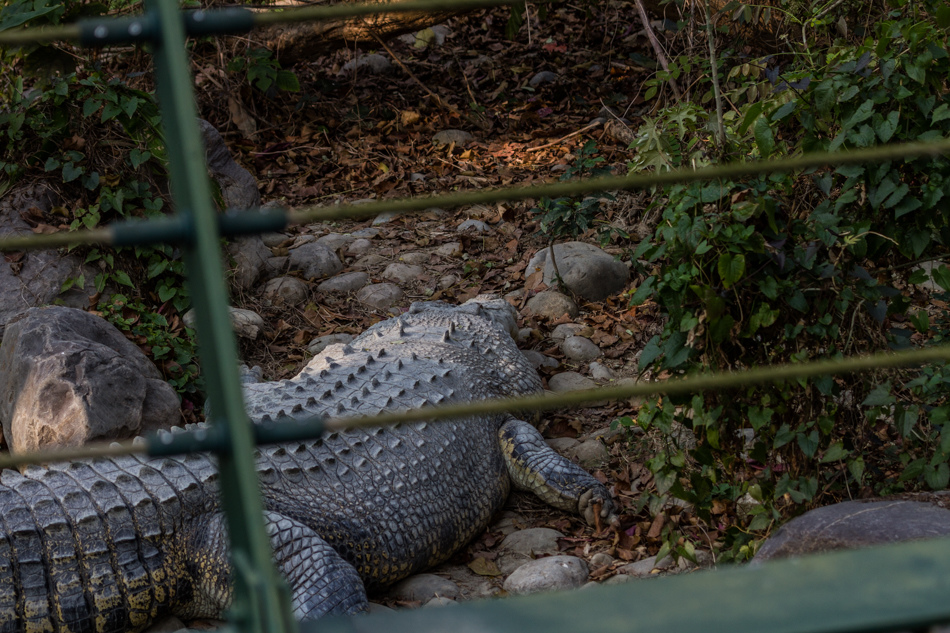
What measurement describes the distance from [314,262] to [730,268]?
12.7ft

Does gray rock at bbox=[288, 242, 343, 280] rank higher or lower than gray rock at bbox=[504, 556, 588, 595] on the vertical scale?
higher

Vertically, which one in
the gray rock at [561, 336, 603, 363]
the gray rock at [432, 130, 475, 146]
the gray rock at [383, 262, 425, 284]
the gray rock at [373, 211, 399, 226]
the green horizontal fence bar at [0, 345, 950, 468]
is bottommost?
the gray rock at [561, 336, 603, 363]

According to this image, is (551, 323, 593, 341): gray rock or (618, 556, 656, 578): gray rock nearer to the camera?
(618, 556, 656, 578): gray rock

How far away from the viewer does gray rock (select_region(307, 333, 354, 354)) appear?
5199 mm

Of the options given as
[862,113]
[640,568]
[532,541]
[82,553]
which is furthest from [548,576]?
[862,113]

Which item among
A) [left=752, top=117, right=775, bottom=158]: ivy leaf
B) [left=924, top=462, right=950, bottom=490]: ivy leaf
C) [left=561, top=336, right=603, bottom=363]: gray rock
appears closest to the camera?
[left=924, top=462, right=950, bottom=490]: ivy leaf

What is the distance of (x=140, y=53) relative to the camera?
6055 millimetres

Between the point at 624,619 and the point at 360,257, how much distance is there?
18.4ft

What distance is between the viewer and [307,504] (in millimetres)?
3344

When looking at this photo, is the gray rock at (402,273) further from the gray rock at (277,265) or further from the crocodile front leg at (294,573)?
the crocodile front leg at (294,573)

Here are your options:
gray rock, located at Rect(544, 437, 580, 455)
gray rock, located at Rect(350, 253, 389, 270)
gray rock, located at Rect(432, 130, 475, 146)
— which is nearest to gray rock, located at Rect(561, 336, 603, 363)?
gray rock, located at Rect(544, 437, 580, 455)

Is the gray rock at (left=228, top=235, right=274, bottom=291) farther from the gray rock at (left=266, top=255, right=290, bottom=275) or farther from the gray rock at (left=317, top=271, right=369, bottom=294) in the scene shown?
the gray rock at (left=317, top=271, right=369, bottom=294)

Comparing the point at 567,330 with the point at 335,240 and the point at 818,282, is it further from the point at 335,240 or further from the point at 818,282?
the point at 818,282

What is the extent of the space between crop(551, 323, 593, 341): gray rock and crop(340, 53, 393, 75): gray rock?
4.59 meters
